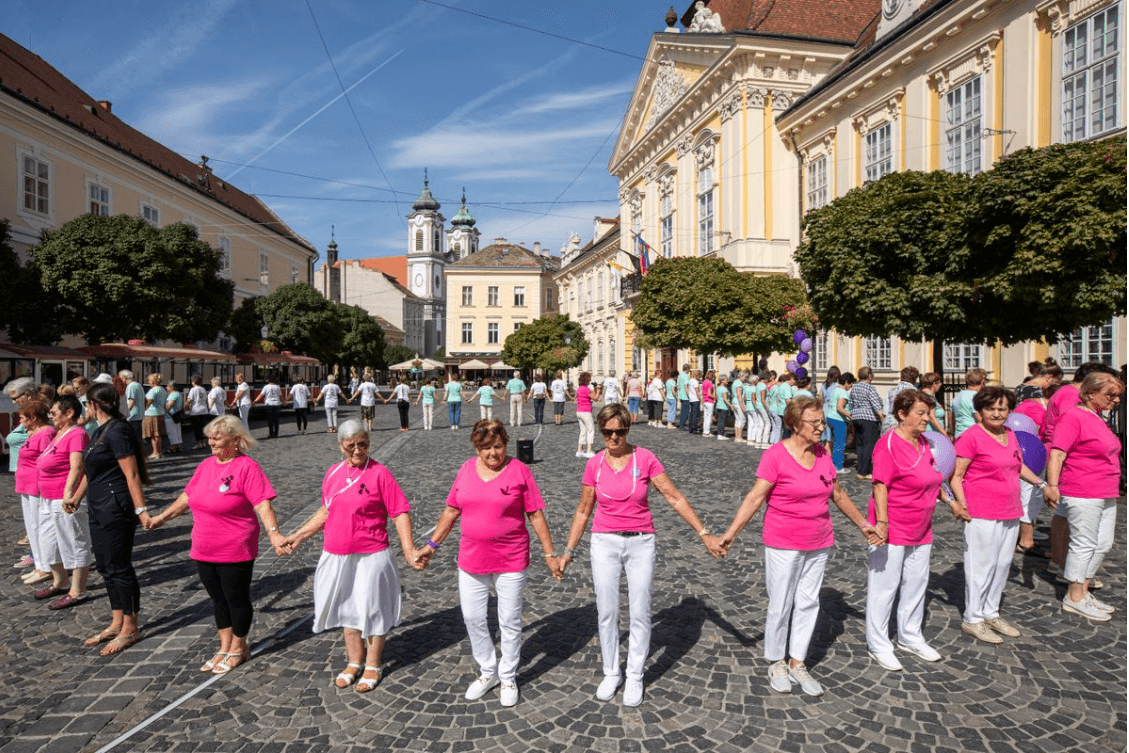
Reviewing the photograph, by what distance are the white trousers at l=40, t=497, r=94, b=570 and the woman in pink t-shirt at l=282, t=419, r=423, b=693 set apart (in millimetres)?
2427

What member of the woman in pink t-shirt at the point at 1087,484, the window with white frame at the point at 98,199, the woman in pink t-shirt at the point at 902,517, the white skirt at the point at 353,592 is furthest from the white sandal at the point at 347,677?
the window with white frame at the point at 98,199

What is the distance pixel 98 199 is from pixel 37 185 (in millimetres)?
3545

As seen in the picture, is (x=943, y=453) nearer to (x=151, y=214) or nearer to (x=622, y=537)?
(x=622, y=537)

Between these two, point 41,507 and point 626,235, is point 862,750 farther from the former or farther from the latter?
point 626,235

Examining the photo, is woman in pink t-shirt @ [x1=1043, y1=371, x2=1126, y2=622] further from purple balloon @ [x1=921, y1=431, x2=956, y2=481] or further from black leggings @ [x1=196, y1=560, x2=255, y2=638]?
black leggings @ [x1=196, y1=560, x2=255, y2=638]

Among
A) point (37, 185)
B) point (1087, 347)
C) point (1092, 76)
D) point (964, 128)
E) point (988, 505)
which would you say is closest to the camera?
point (988, 505)

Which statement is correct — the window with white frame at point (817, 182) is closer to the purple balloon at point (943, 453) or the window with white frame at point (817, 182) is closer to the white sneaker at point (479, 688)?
the purple balloon at point (943, 453)

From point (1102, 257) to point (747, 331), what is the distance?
35.7 feet

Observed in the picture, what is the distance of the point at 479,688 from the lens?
13.4 ft

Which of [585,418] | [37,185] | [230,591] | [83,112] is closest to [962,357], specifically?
[585,418]

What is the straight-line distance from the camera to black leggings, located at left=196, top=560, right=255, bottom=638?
4312 millimetres

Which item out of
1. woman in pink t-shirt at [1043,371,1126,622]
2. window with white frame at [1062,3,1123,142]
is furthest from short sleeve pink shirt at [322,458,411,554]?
window with white frame at [1062,3,1123,142]

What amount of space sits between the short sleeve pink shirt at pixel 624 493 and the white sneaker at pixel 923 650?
1974mm

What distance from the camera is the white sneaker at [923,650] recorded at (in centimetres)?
450
